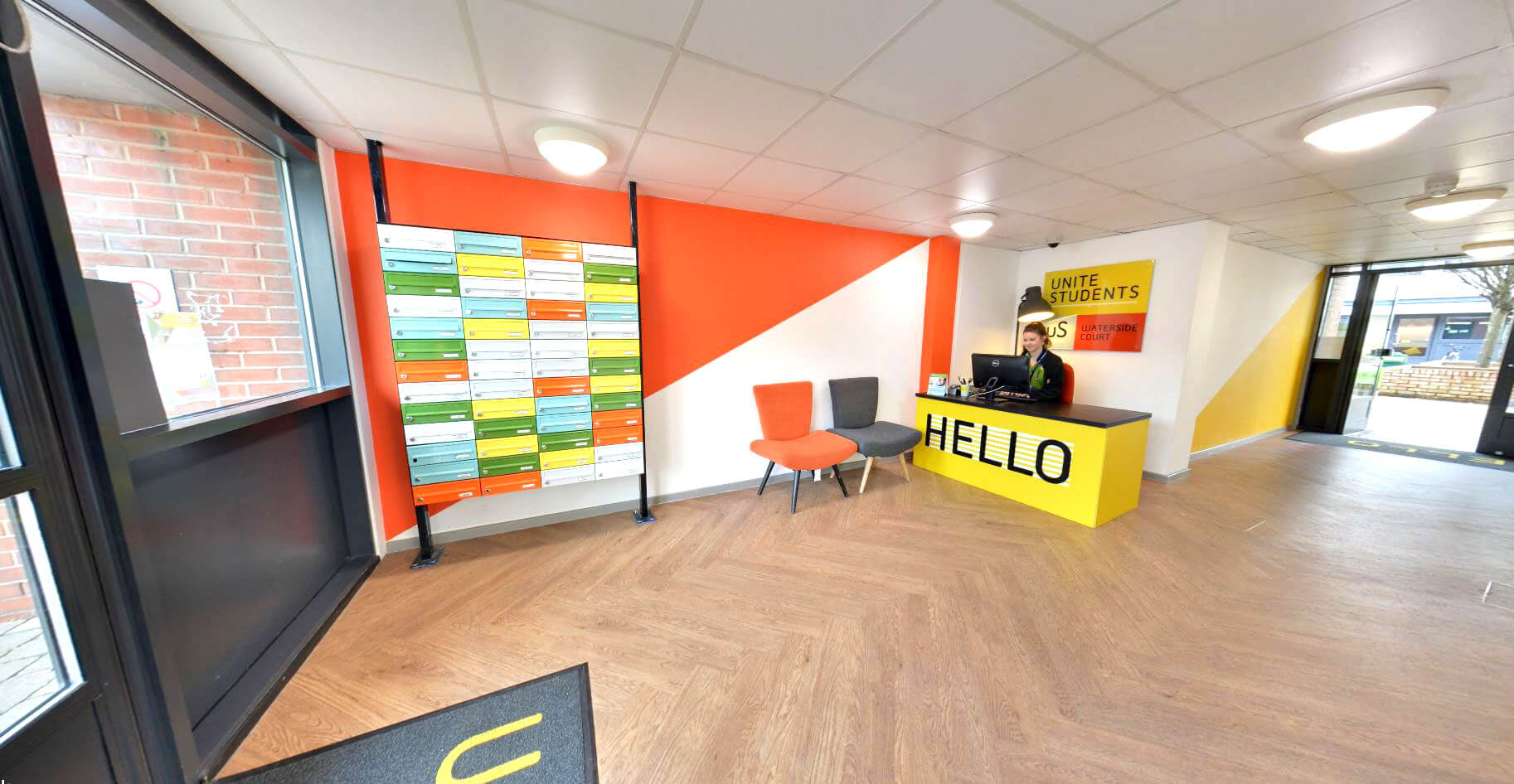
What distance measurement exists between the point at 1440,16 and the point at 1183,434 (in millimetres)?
3732

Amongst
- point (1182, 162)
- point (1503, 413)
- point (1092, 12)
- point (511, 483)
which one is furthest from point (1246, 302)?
point (511, 483)

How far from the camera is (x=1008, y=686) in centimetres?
178

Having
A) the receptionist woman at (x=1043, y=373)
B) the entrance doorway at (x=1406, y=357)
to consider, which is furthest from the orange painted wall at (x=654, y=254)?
the entrance doorway at (x=1406, y=357)

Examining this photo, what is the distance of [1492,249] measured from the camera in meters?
4.21

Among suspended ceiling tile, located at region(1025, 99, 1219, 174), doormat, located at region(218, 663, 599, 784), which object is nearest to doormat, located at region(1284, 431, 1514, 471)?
suspended ceiling tile, located at region(1025, 99, 1219, 174)

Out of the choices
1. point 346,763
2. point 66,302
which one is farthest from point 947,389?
point 66,302

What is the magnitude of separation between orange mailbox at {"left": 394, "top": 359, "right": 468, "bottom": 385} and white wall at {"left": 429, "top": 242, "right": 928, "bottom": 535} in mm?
913

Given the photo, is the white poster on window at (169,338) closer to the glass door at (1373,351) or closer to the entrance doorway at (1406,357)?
the entrance doorway at (1406,357)

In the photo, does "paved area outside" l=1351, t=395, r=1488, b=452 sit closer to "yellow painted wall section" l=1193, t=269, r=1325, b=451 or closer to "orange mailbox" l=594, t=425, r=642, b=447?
"yellow painted wall section" l=1193, t=269, r=1325, b=451

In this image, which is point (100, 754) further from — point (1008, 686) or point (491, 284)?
point (1008, 686)

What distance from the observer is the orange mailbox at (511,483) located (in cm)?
270

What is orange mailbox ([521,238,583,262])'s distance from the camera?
2582mm

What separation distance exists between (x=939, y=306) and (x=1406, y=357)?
9.64 meters

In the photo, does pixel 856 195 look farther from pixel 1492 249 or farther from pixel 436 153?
pixel 1492 249
